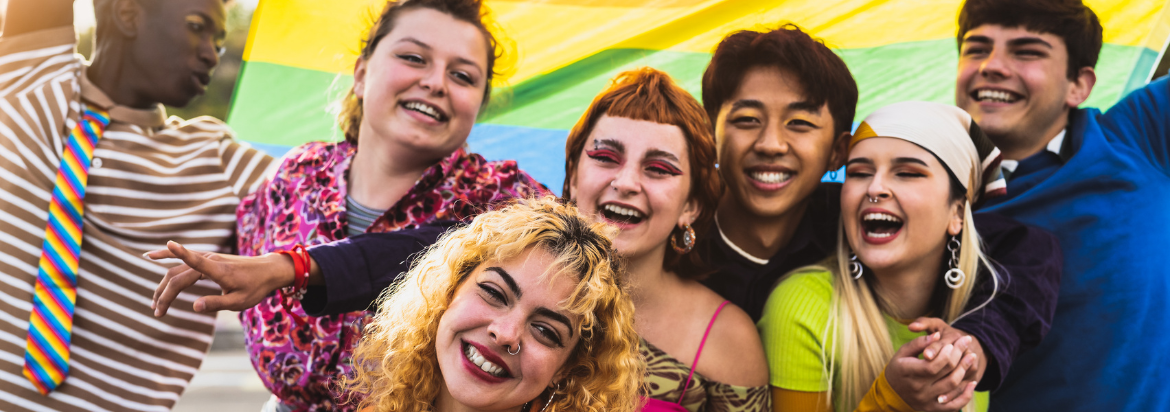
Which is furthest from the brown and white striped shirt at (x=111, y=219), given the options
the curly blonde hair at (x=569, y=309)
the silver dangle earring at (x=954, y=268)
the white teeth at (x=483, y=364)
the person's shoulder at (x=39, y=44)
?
the silver dangle earring at (x=954, y=268)

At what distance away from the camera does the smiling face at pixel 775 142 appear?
2646 millimetres

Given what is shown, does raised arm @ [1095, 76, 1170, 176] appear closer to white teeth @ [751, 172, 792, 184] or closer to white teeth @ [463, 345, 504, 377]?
white teeth @ [751, 172, 792, 184]

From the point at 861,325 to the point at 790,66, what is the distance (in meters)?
0.91

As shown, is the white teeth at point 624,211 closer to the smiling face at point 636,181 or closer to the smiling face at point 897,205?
the smiling face at point 636,181

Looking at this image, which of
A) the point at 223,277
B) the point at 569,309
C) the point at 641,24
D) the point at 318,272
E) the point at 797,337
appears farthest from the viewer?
the point at 641,24

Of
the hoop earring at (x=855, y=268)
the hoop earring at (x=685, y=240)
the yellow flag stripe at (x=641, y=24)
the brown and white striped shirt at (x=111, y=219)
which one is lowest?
the brown and white striped shirt at (x=111, y=219)

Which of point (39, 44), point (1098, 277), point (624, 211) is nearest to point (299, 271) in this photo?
point (624, 211)

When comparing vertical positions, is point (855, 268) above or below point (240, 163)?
above

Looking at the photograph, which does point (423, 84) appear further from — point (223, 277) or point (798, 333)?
point (798, 333)

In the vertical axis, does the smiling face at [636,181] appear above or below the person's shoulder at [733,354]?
above

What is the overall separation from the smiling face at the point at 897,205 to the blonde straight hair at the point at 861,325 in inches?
3.8

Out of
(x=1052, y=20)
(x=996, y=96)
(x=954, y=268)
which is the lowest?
(x=954, y=268)

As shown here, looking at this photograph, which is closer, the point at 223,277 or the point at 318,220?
the point at 223,277

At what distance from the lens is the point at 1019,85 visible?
2926mm
